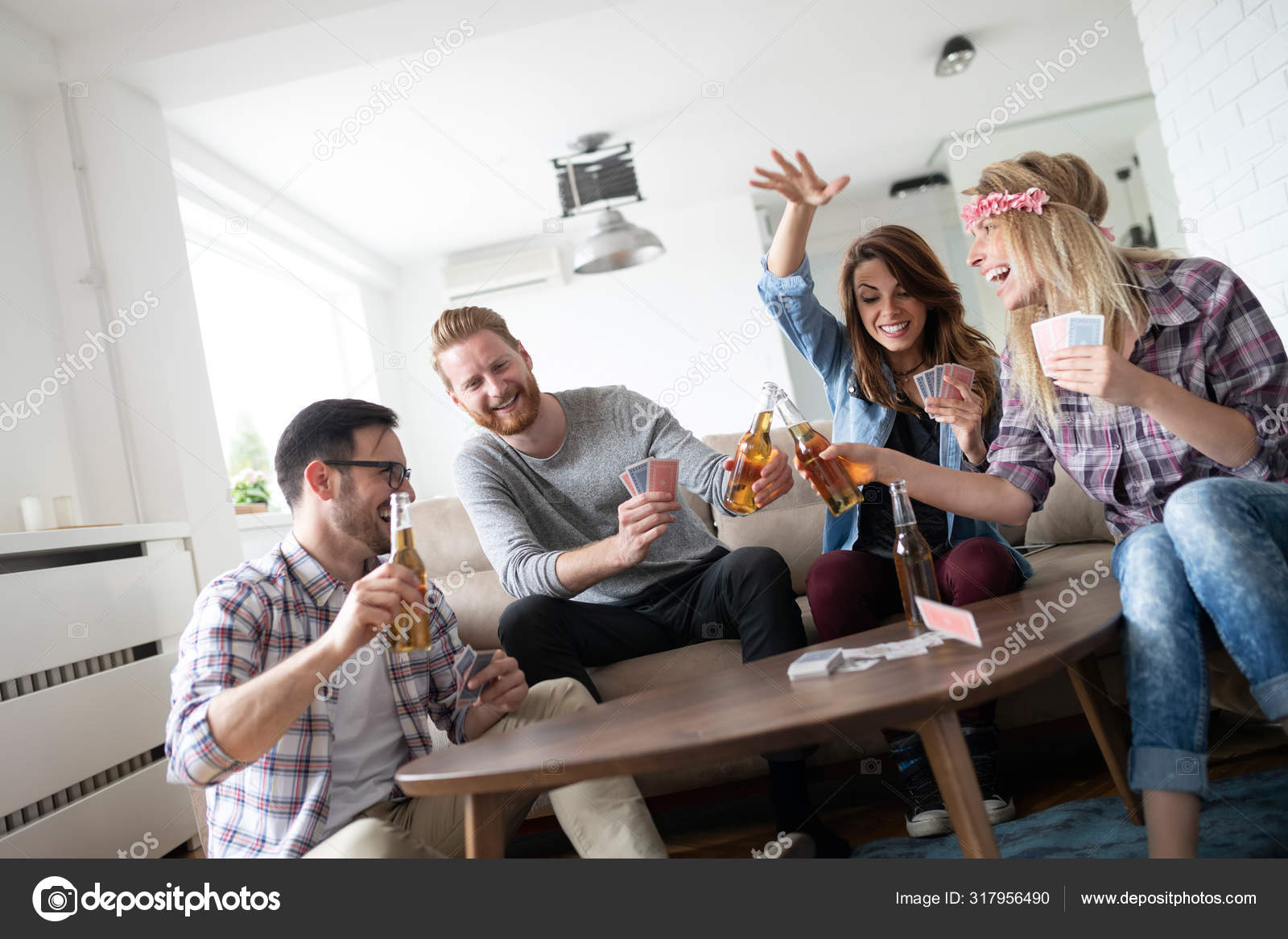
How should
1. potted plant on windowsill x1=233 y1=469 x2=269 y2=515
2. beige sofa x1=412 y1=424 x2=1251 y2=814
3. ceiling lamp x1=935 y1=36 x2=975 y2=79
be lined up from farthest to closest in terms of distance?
ceiling lamp x1=935 y1=36 x2=975 y2=79, potted plant on windowsill x1=233 y1=469 x2=269 y2=515, beige sofa x1=412 y1=424 x2=1251 y2=814

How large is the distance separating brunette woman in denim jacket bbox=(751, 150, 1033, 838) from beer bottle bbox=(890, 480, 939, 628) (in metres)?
0.35

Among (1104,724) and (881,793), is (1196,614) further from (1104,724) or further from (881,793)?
→ (881,793)

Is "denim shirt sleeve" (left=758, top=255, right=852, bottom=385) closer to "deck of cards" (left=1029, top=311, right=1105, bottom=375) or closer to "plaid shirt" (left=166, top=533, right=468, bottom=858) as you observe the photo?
"deck of cards" (left=1029, top=311, right=1105, bottom=375)

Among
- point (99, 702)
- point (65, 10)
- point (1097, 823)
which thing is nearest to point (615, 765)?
point (1097, 823)

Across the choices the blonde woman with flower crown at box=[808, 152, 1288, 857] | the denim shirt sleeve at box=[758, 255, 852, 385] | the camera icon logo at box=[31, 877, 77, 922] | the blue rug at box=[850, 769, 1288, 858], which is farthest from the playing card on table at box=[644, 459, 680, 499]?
the camera icon logo at box=[31, 877, 77, 922]

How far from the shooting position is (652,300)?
677 cm

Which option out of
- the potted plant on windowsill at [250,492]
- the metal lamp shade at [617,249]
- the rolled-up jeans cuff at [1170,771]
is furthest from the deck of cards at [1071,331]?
the metal lamp shade at [617,249]

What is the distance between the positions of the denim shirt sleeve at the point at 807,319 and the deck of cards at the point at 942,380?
1.21 feet

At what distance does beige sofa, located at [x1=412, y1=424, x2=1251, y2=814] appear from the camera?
194 centimetres

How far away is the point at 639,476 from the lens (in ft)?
5.45

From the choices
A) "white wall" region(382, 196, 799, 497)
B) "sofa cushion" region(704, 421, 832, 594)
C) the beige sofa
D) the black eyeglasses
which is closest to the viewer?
the black eyeglasses

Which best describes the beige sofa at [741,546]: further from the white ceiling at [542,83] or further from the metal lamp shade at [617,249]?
the metal lamp shade at [617,249]

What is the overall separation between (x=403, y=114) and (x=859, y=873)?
408 cm

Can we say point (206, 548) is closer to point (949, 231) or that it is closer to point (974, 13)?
point (974, 13)
